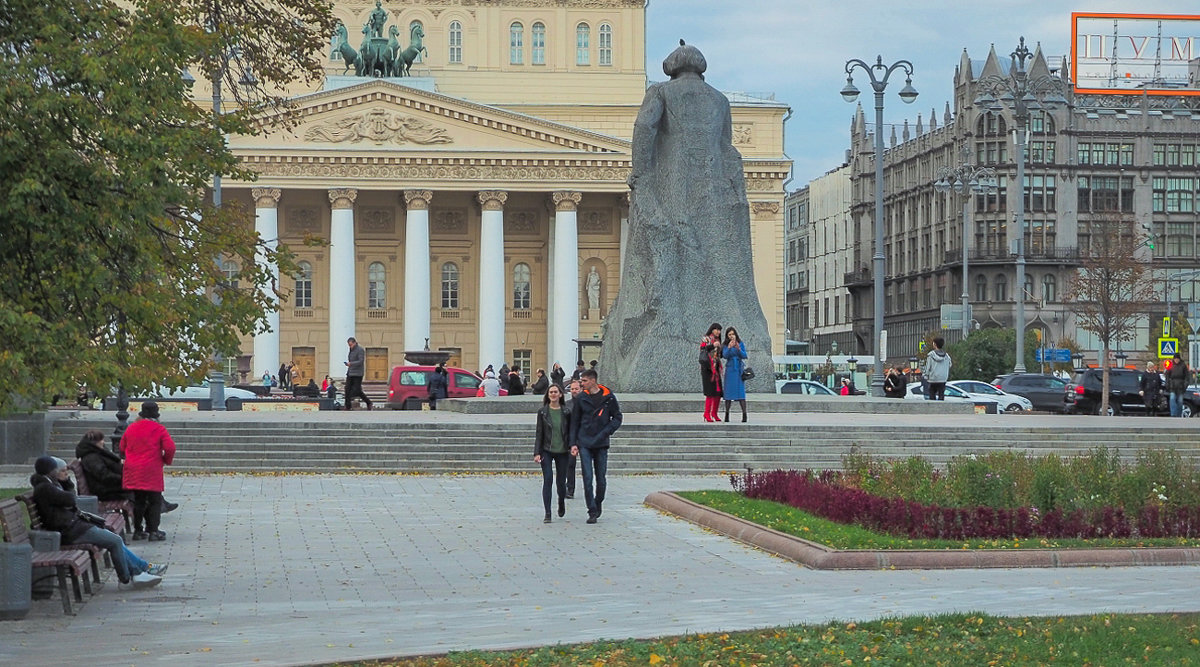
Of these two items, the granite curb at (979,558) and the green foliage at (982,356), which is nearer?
the granite curb at (979,558)

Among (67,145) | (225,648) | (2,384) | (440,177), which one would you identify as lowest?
(225,648)

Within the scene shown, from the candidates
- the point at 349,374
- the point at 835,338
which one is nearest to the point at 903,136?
the point at 835,338

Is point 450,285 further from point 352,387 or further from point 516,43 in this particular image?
point 352,387

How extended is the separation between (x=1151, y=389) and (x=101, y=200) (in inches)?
1638

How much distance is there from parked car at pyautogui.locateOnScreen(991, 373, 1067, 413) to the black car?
105 inches

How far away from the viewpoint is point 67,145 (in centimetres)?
1072

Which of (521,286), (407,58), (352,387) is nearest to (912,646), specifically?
(352,387)

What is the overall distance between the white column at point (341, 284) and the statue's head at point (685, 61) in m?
50.2

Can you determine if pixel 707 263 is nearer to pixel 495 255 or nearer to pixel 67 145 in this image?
pixel 67 145

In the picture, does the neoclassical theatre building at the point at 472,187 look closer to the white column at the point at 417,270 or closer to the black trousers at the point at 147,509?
the white column at the point at 417,270

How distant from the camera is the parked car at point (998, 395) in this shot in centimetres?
5406

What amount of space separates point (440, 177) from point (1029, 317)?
3638 cm

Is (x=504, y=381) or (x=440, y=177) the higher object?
(x=440, y=177)

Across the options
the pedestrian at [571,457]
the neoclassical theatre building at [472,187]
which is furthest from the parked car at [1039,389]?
the pedestrian at [571,457]
